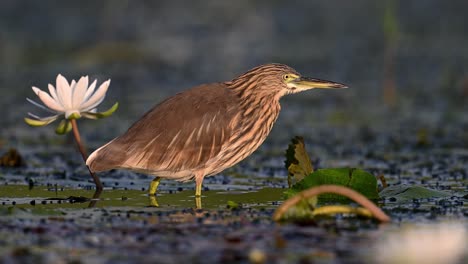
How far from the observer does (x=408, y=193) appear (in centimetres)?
782

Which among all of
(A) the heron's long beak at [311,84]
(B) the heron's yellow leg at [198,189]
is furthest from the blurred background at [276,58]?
(B) the heron's yellow leg at [198,189]

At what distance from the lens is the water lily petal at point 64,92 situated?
7637 mm

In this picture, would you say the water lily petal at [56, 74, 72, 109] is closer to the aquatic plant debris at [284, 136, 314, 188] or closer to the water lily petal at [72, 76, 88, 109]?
the water lily petal at [72, 76, 88, 109]

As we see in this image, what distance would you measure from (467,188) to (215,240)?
3.39 meters

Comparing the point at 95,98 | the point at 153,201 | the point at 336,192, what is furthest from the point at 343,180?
the point at 95,98

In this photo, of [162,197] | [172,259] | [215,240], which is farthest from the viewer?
[162,197]

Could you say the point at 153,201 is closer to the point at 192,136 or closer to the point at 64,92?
the point at 192,136

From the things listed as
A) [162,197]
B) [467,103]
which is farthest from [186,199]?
[467,103]

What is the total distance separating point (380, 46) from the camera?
2159 cm

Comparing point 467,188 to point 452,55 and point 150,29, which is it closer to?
point 452,55

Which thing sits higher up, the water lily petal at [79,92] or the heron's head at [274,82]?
the heron's head at [274,82]

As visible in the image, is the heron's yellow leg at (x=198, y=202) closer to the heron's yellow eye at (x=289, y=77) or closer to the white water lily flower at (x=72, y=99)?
the white water lily flower at (x=72, y=99)

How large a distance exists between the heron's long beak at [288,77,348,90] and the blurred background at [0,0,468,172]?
8.99ft

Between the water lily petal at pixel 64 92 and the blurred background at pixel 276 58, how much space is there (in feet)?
13.2
